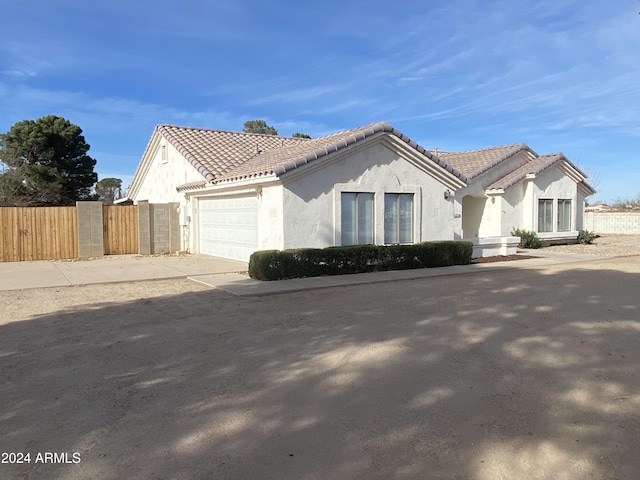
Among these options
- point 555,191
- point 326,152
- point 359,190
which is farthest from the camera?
point 555,191

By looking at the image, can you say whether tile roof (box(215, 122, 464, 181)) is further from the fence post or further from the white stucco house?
the fence post

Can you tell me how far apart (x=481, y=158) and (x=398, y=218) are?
11663 mm

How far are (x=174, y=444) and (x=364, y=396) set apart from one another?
1772mm

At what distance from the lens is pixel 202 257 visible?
1777 centimetres

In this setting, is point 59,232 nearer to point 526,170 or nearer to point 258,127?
point 526,170

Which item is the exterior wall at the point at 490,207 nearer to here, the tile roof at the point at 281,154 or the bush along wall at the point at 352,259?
the tile roof at the point at 281,154

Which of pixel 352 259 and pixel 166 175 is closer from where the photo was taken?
pixel 352 259

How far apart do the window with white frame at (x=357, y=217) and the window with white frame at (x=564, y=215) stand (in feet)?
46.2

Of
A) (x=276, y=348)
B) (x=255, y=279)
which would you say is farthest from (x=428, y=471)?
(x=255, y=279)

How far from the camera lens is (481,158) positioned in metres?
25.0

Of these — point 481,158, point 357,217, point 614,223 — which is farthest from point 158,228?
point 614,223

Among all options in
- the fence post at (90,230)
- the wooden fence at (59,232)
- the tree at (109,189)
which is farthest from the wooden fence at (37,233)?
the tree at (109,189)

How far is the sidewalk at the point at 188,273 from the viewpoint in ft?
36.4

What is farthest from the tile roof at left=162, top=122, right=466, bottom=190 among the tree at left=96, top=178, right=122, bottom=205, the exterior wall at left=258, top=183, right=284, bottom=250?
the tree at left=96, top=178, right=122, bottom=205
